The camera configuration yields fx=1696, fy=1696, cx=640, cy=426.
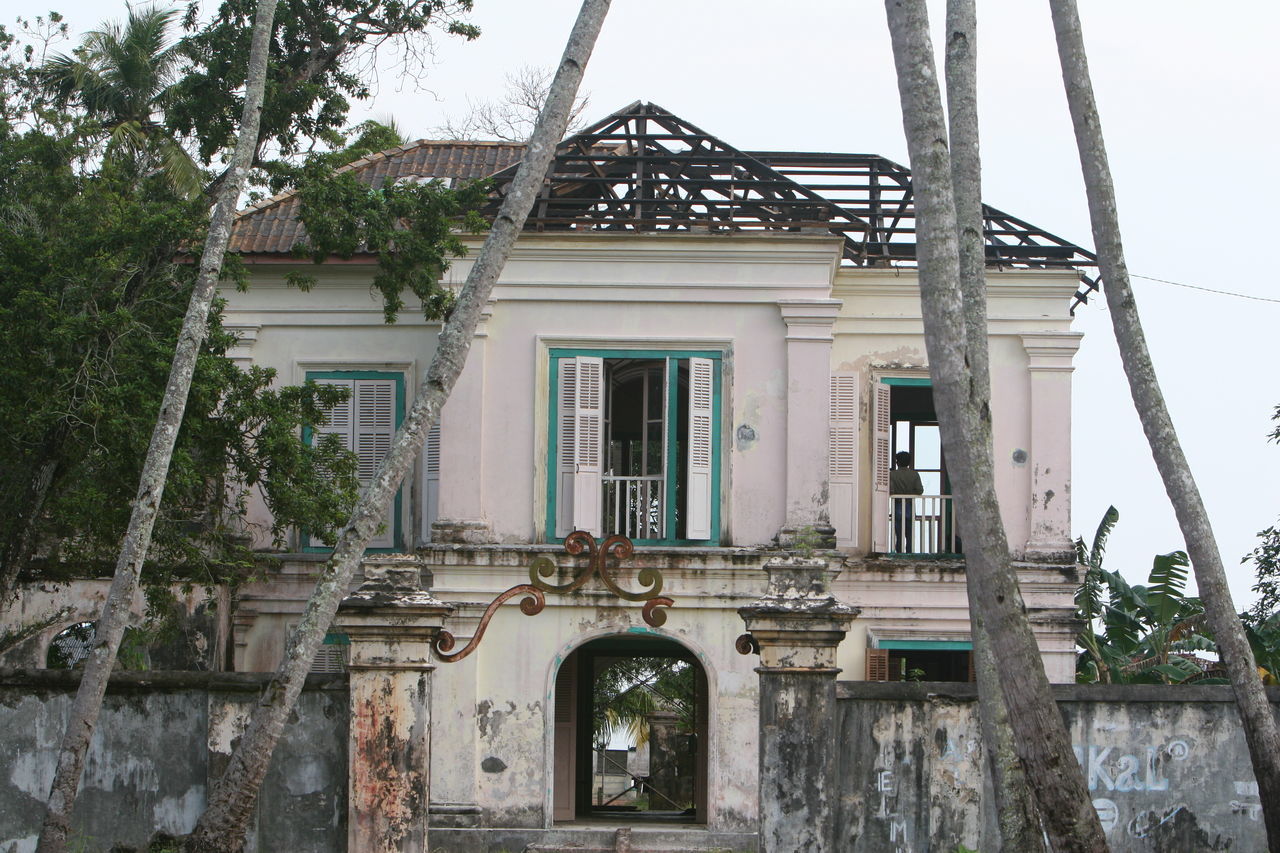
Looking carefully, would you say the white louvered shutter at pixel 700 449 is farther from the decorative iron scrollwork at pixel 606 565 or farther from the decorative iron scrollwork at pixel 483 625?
the decorative iron scrollwork at pixel 483 625

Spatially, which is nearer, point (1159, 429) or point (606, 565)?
point (1159, 429)

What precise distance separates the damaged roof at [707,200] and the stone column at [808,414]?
98cm

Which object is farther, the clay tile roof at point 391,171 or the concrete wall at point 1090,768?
the clay tile roof at point 391,171

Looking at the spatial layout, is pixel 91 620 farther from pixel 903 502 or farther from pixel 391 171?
pixel 903 502

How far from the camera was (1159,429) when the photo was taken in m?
10.8

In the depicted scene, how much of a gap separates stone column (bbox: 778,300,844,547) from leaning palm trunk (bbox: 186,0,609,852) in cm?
549

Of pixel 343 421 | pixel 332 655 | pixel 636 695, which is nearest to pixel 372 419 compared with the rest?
pixel 343 421

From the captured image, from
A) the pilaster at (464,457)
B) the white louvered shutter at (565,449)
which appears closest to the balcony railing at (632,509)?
the white louvered shutter at (565,449)

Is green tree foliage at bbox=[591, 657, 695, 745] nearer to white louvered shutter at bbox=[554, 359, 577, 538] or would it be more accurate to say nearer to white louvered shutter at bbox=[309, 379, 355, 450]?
white louvered shutter at bbox=[309, 379, 355, 450]

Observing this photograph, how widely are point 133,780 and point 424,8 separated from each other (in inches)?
352

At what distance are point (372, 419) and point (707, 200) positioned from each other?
14.1ft

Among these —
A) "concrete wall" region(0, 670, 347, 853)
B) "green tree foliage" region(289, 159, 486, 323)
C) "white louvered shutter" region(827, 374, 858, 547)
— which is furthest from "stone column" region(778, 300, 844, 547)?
"concrete wall" region(0, 670, 347, 853)

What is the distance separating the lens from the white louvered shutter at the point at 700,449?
1670 centimetres

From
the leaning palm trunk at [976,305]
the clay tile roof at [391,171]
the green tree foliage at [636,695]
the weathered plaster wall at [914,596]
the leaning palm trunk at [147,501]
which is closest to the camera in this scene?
the leaning palm trunk at [976,305]
